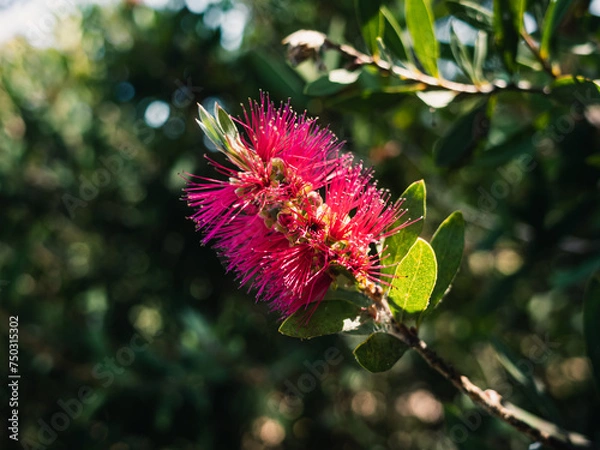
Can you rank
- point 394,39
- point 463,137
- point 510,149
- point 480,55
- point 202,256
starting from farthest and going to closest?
point 202,256
point 510,149
point 463,137
point 480,55
point 394,39

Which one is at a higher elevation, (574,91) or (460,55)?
(460,55)

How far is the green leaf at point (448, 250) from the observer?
1.32 meters

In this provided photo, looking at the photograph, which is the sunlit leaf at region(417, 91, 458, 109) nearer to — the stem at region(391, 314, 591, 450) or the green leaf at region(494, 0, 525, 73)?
the green leaf at region(494, 0, 525, 73)

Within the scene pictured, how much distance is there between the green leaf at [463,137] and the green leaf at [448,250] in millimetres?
735

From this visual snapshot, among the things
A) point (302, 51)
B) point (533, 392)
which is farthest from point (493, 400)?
point (302, 51)

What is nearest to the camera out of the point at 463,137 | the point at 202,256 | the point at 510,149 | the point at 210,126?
the point at 210,126

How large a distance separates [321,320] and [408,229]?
31cm

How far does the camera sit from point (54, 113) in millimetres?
4234

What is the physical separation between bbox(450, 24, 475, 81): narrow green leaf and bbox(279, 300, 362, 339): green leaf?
0.97m

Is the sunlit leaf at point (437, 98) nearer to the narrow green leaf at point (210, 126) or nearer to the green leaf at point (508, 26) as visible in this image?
the green leaf at point (508, 26)

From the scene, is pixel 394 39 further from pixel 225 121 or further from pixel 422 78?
pixel 225 121

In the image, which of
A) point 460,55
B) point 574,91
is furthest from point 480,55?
point 574,91

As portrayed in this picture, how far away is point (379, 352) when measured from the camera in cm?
127

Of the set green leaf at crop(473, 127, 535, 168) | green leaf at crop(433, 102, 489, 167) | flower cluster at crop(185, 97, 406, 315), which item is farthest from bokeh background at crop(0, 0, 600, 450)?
flower cluster at crop(185, 97, 406, 315)
